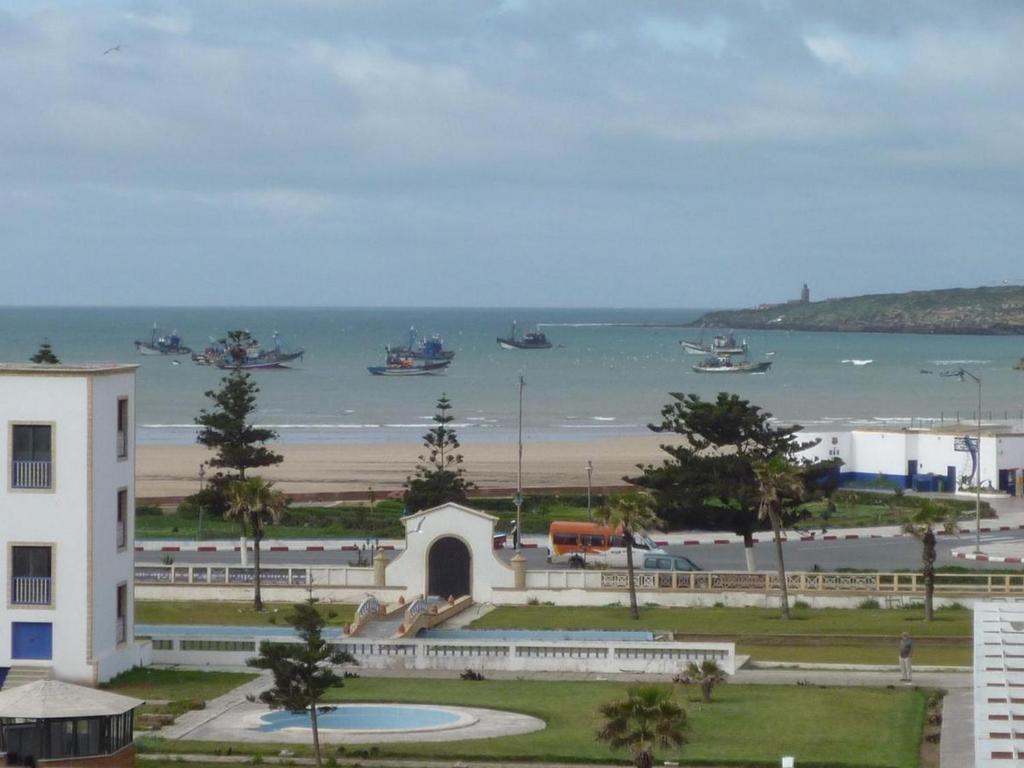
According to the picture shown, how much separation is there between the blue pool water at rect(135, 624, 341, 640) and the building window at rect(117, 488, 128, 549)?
268cm

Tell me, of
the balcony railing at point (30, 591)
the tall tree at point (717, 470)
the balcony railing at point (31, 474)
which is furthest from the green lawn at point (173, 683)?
the tall tree at point (717, 470)

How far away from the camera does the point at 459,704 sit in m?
36.1

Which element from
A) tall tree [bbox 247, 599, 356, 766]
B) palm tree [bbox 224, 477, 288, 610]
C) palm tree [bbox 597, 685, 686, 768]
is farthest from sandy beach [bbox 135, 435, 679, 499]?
palm tree [bbox 597, 685, 686, 768]

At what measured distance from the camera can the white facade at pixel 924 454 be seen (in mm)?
77688

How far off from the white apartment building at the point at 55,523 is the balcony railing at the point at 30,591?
2 cm

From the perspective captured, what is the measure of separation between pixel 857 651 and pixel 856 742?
10.8 metres

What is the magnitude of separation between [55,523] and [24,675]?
122 inches

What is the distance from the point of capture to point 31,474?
128 ft

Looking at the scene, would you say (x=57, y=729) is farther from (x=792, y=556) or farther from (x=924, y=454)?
(x=924, y=454)

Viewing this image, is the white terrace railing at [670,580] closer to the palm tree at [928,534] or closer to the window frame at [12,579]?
the palm tree at [928,534]

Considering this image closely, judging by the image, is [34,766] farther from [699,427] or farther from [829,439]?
[829,439]

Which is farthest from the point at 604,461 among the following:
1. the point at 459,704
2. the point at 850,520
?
the point at 459,704

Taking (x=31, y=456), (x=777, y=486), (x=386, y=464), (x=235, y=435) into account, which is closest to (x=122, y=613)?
(x=31, y=456)

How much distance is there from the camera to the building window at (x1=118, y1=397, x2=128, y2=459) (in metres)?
40.4
